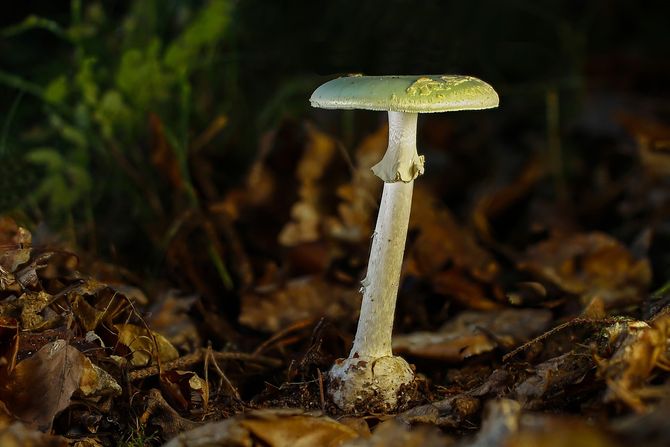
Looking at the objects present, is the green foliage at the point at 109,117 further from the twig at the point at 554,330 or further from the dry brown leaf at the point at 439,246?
the twig at the point at 554,330

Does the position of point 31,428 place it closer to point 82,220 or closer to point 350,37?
point 82,220

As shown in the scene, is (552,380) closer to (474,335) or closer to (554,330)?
(554,330)

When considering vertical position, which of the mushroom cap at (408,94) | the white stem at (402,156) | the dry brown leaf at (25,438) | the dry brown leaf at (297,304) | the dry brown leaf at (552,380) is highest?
the mushroom cap at (408,94)

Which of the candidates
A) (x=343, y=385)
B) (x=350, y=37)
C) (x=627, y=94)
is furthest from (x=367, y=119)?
(x=627, y=94)

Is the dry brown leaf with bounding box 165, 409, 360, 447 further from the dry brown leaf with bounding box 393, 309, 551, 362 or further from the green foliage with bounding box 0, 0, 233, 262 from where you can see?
the green foliage with bounding box 0, 0, 233, 262

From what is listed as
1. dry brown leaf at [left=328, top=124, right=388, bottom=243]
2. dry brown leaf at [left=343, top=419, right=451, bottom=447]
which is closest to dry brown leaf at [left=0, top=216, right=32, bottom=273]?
dry brown leaf at [left=343, top=419, right=451, bottom=447]

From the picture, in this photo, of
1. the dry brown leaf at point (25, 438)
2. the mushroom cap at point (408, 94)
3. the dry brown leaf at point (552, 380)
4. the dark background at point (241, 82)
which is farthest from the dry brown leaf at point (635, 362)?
the dark background at point (241, 82)
